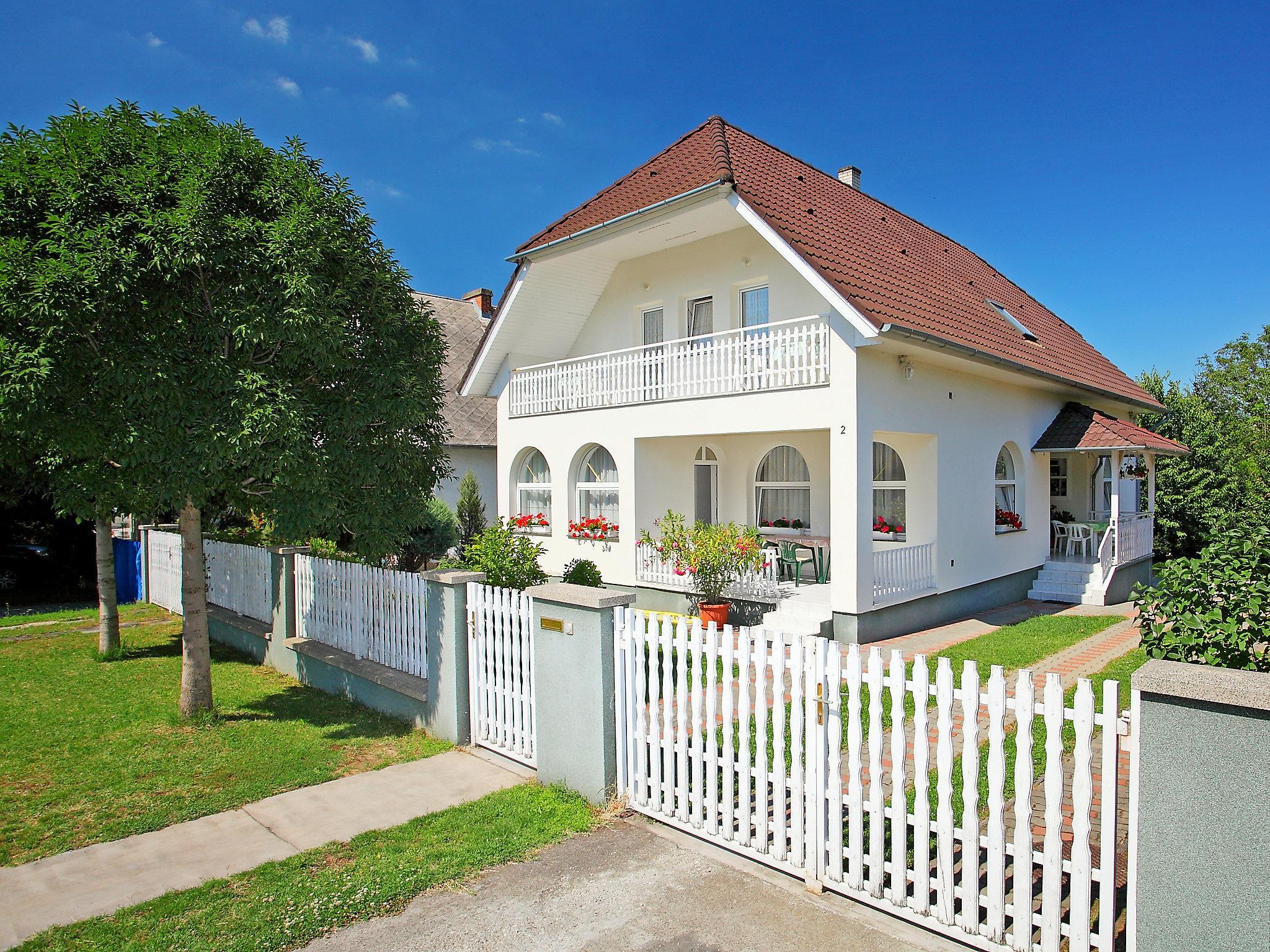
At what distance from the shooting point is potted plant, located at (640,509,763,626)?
11.4 metres

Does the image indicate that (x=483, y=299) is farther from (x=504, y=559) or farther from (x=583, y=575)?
(x=504, y=559)

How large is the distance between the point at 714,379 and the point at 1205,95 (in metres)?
10.0

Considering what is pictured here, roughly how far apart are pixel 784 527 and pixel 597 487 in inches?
159

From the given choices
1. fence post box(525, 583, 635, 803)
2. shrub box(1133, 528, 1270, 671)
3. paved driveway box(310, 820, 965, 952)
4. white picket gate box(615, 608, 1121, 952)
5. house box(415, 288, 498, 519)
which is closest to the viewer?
white picket gate box(615, 608, 1121, 952)

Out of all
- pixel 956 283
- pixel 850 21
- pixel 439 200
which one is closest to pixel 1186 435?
pixel 956 283

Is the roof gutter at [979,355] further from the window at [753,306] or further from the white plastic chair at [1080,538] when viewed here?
the window at [753,306]

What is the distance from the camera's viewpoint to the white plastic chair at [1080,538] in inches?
646

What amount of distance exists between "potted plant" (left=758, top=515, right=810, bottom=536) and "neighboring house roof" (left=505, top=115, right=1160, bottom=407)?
5.00m

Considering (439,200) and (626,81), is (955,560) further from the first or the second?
(439,200)

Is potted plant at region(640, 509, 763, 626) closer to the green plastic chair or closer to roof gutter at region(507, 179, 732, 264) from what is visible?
the green plastic chair

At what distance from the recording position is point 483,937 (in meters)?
3.73

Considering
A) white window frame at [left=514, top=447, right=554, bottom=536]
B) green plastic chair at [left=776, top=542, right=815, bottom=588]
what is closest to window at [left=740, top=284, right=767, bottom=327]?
green plastic chair at [left=776, top=542, right=815, bottom=588]

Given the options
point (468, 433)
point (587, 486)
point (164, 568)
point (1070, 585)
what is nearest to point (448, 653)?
point (587, 486)

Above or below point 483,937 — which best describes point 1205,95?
above
